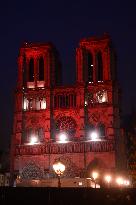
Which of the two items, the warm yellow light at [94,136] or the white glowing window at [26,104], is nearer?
the warm yellow light at [94,136]

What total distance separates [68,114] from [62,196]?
48.6m

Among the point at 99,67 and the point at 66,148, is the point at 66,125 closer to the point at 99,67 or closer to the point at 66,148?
the point at 66,148

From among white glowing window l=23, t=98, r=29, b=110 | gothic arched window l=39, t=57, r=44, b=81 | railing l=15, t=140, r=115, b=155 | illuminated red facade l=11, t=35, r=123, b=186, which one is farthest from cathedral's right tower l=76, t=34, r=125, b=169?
white glowing window l=23, t=98, r=29, b=110

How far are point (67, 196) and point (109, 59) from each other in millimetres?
50656

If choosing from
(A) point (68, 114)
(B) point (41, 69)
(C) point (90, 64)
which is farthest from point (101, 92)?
(B) point (41, 69)

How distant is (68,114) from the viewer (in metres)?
68.3

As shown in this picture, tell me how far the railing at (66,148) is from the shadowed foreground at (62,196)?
135 feet

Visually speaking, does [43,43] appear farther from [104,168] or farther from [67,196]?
[67,196]

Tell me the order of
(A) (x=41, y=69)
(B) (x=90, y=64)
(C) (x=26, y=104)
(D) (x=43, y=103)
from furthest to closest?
(A) (x=41, y=69), (B) (x=90, y=64), (C) (x=26, y=104), (D) (x=43, y=103)

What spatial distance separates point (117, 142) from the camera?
64688 mm

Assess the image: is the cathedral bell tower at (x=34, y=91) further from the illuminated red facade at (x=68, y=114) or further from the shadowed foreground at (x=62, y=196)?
the shadowed foreground at (x=62, y=196)

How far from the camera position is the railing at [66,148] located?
64.0m

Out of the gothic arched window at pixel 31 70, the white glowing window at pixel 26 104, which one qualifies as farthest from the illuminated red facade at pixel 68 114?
the white glowing window at pixel 26 104

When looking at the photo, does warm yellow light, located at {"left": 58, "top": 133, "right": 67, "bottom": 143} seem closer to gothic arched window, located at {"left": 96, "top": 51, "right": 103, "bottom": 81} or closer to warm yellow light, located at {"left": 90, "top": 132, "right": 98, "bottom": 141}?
warm yellow light, located at {"left": 90, "top": 132, "right": 98, "bottom": 141}
